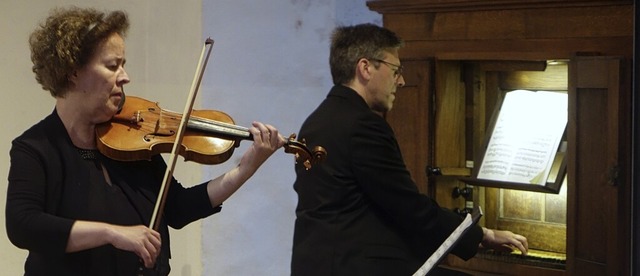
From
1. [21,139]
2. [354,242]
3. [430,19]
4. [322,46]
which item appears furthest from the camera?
[322,46]

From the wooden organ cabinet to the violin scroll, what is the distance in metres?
1.44

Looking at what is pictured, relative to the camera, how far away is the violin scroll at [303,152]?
2698mm

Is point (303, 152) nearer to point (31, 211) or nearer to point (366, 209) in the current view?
point (366, 209)

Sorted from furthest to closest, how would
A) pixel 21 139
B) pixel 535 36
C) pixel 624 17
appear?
pixel 535 36 → pixel 624 17 → pixel 21 139

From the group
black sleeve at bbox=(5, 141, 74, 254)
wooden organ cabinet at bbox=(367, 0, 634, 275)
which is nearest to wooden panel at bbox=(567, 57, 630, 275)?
wooden organ cabinet at bbox=(367, 0, 634, 275)

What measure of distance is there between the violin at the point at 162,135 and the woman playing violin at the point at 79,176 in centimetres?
5

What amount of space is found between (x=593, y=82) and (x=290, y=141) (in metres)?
1.53

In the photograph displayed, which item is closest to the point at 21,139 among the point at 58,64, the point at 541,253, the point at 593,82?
the point at 58,64

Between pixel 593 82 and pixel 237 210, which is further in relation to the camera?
pixel 237 210

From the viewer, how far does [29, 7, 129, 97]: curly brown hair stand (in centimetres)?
239

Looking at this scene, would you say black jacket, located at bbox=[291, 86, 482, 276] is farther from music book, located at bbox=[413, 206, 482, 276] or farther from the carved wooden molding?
the carved wooden molding

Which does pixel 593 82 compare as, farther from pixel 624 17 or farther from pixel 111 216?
pixel 111 216

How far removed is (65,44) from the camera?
2391 mm

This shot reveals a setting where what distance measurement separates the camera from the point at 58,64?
240 centimetres
